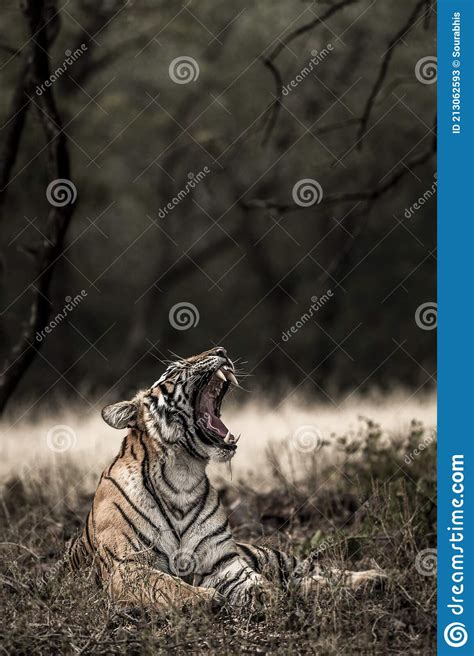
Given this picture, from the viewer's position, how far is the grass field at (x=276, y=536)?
17.2ft

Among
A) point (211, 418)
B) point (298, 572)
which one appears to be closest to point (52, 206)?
point (211, 418)

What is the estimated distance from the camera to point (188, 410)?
6387mm

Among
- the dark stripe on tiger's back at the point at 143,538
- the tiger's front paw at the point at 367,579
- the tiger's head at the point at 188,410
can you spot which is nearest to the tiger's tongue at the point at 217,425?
the tiger's head at the point at 188,410

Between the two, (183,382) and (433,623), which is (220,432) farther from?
(433,623)

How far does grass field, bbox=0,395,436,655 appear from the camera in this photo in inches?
206

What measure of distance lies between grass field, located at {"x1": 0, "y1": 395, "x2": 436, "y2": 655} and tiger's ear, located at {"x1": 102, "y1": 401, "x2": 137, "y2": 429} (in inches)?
34.1

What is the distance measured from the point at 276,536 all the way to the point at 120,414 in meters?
1.76

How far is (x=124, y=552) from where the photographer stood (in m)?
6.12

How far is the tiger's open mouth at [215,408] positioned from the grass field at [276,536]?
717 millimetres

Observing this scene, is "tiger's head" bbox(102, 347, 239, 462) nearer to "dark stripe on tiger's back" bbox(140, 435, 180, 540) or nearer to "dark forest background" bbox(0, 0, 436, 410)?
"dark stripe on tiger's back" bbox(140, 435, 180, 540)

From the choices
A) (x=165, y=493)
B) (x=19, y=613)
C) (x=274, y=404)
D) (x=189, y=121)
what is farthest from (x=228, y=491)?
(x=189, y=121)
